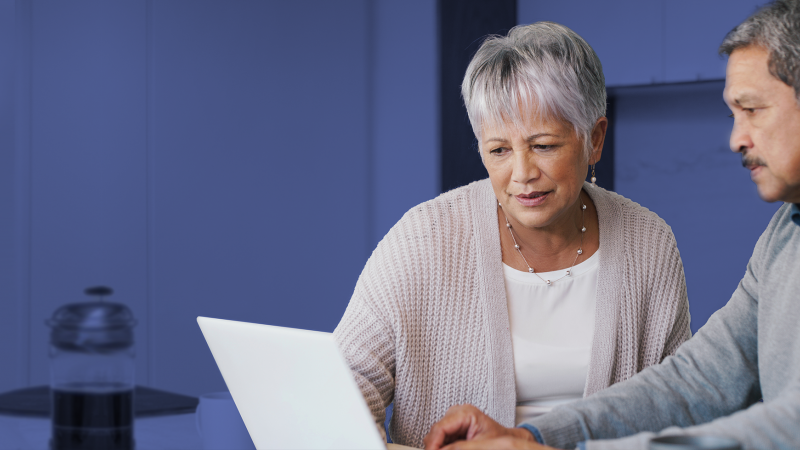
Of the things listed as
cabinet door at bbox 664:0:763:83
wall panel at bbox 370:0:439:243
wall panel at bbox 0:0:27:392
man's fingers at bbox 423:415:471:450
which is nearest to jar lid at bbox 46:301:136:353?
man's fingers at bbox 423:415:471:450

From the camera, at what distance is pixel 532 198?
1.33m

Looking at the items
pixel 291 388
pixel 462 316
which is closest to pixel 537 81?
pixel 462 316

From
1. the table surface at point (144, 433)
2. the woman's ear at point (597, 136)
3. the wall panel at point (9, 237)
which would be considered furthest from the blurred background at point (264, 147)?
the woman's ear at point (597, 136)

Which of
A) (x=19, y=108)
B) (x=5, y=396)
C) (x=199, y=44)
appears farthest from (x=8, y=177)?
(x=5, y=396)

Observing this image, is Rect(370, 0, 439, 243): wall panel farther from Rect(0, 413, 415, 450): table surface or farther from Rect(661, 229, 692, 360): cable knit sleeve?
Rect(0, 413, 415, 450): table surface

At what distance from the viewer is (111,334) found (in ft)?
3.87

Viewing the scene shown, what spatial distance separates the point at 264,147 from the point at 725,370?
2.25 metres

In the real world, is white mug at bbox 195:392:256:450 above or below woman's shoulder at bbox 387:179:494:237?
below

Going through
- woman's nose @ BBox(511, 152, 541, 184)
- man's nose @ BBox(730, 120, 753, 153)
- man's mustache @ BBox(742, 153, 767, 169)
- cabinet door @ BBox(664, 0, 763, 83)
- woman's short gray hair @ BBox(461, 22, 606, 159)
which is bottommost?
woman's nose @ BBox(511, 152, 541, 184)

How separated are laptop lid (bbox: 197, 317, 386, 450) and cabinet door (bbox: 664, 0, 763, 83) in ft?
8.47

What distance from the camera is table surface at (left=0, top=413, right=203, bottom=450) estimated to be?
3.55 feet

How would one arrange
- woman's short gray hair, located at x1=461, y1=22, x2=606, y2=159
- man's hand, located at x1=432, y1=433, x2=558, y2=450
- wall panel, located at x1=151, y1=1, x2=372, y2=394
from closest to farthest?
1. man's hand, located at x1=432, y1=433, x2=558, y2=450
2. woman's short gray hair, located at x1=461, y1=22, x2=606, y2=159
3. wall panel, located at x1=151, y1=1, x2=372, y2=394

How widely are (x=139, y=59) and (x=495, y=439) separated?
2.16m

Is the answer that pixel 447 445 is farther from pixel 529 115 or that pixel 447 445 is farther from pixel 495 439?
pixel 529 115
